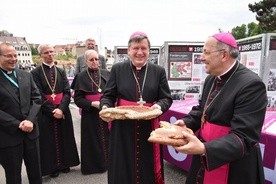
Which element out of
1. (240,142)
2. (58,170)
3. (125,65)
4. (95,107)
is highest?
(125,65)

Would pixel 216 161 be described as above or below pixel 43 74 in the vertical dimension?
below

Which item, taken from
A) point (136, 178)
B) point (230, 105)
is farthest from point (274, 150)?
point (136, 178)

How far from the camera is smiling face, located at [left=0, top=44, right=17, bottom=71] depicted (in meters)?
2.88

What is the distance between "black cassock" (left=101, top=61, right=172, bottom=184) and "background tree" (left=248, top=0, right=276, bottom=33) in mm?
26525

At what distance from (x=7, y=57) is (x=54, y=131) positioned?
5.15ft

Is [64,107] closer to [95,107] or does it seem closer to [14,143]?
[95,107]

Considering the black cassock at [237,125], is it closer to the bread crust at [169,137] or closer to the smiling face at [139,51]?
the bread crust at [169,137]

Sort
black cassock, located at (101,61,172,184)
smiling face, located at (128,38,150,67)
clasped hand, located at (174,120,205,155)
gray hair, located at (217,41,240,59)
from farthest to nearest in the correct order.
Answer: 1. black cassock, located at (101,61,172,184)
2. smiling face, located at (128,38,150,67)
3. gray hair, located at (217,41,240,59)
4. clasped hand, located at (174,120,205,155)

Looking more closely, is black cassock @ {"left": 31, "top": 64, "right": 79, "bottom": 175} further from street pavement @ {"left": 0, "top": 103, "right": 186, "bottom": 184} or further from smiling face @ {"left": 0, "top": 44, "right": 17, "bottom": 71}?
smiling face @ {"left": 0, "top": 44, "right": 17, "bottom": 71}

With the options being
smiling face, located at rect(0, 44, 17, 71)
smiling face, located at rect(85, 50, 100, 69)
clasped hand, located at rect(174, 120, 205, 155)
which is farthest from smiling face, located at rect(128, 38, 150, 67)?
smiling face, located at rect(85, 50, 100, 69)

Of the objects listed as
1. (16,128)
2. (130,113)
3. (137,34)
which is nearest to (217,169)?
(130,113)

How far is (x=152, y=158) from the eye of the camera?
8.88 ft

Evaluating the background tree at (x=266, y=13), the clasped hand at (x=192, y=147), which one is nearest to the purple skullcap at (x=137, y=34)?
the clasped hand at (x=192, y=147)

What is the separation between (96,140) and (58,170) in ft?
2.58
